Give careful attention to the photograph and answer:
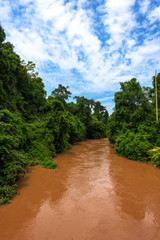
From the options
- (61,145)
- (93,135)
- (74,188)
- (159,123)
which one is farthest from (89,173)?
(93,135)

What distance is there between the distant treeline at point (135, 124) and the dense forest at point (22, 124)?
635cm

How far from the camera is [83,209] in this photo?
4902 mm

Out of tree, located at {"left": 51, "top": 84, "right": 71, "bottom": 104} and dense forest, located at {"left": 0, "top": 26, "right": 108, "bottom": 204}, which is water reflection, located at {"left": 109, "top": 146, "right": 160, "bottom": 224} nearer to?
dense forest, located at {"left": 0, "top": 26, "right": 108, "bottom": 204}

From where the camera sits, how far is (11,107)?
522 inches

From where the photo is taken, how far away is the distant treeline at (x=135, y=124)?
11.9 meters

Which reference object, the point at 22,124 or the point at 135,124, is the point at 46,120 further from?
the point at 135,124

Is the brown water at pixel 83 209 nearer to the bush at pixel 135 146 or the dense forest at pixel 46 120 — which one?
the dense forest at pixel 46 120

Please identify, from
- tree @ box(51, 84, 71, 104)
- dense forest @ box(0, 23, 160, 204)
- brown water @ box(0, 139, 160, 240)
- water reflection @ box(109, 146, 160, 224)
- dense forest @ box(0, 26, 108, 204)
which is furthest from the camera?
tree @ box(51, 84, 71, 104)

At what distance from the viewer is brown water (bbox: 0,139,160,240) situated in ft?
12.3

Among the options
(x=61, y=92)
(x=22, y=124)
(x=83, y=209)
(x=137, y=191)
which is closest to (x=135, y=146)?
(x=137, y=191)

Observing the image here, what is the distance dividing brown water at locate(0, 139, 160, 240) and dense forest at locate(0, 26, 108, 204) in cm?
108

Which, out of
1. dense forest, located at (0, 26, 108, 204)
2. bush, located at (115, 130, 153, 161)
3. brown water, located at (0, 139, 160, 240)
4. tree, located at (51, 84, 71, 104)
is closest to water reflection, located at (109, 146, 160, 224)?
brown water, located at (0, 139, 160, 240)

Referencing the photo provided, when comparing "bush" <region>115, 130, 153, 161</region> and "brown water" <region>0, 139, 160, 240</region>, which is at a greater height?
"bush" <region>115, 130, 153, 161</region>

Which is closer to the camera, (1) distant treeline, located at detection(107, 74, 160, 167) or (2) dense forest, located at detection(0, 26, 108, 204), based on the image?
(2) dense forest, located at detection(0, 26, 108, 204)
